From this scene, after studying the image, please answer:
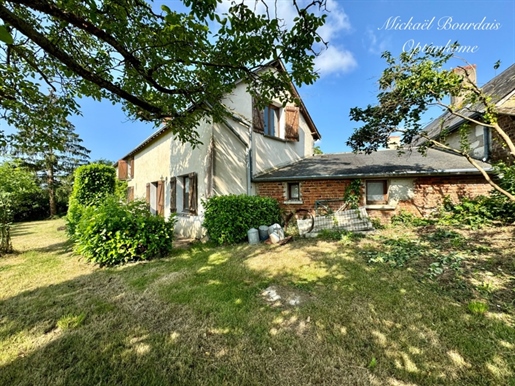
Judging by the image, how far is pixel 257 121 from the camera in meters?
9.11

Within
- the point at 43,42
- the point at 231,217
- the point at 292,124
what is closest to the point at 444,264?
the point at 231,217

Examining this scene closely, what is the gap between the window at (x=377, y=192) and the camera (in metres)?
8.30

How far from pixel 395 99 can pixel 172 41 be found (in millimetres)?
6334

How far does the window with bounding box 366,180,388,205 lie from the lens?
27.2 ft

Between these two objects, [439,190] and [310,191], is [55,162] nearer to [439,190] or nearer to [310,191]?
[310,191]

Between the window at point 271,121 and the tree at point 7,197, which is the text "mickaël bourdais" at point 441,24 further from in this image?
the tree at point 7,197

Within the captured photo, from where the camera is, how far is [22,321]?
10.1 ft

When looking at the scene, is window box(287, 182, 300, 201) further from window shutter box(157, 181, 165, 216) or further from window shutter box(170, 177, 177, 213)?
window shutter box(157, 181, 165, 216)

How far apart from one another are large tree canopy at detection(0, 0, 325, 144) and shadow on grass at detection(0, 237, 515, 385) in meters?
4.08

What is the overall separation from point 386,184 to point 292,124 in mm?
5080

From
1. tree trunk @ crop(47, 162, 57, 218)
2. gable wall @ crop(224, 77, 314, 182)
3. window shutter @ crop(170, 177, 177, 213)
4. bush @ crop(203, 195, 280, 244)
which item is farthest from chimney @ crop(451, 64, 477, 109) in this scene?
tree trunk @ crop(47, 162, 57, 218)

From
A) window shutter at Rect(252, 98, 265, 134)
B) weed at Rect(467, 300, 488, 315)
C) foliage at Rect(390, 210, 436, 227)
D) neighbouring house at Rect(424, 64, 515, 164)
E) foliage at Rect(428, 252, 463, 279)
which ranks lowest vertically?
weed at Rect(467, 300, 488, 315)

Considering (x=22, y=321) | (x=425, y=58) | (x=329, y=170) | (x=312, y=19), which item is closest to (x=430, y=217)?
(x=329, y=170)

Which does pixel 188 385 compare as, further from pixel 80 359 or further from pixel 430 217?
pixel 430 217
